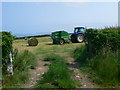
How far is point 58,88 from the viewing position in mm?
5430

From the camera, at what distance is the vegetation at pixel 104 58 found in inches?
240

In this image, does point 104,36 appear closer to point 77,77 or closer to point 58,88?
point 77,77

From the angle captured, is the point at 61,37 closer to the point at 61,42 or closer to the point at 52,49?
the point at 61,42

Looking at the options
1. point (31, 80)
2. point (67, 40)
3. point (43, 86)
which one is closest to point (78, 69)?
point (31, 80)

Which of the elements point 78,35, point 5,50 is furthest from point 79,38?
point 5,50

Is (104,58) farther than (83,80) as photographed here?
Yes

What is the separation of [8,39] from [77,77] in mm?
2814

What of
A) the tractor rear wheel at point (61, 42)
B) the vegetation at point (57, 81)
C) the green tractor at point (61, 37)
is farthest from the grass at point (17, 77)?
the green tractor at point (61, 37)

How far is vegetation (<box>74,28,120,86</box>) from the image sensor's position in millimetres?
6090

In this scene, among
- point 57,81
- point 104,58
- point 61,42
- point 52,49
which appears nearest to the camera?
point 57,81

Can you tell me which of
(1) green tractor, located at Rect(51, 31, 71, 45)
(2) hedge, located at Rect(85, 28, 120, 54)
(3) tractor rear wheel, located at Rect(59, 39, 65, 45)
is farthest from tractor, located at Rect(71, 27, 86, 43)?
(2) hedge, located at Rect(85, 28, 120, 54)

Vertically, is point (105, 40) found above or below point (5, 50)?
above

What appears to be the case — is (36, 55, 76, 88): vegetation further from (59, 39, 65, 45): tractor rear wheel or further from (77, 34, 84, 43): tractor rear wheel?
(77, 34, 84, 43): tractor rear wheel

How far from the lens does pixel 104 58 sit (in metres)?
7.44
